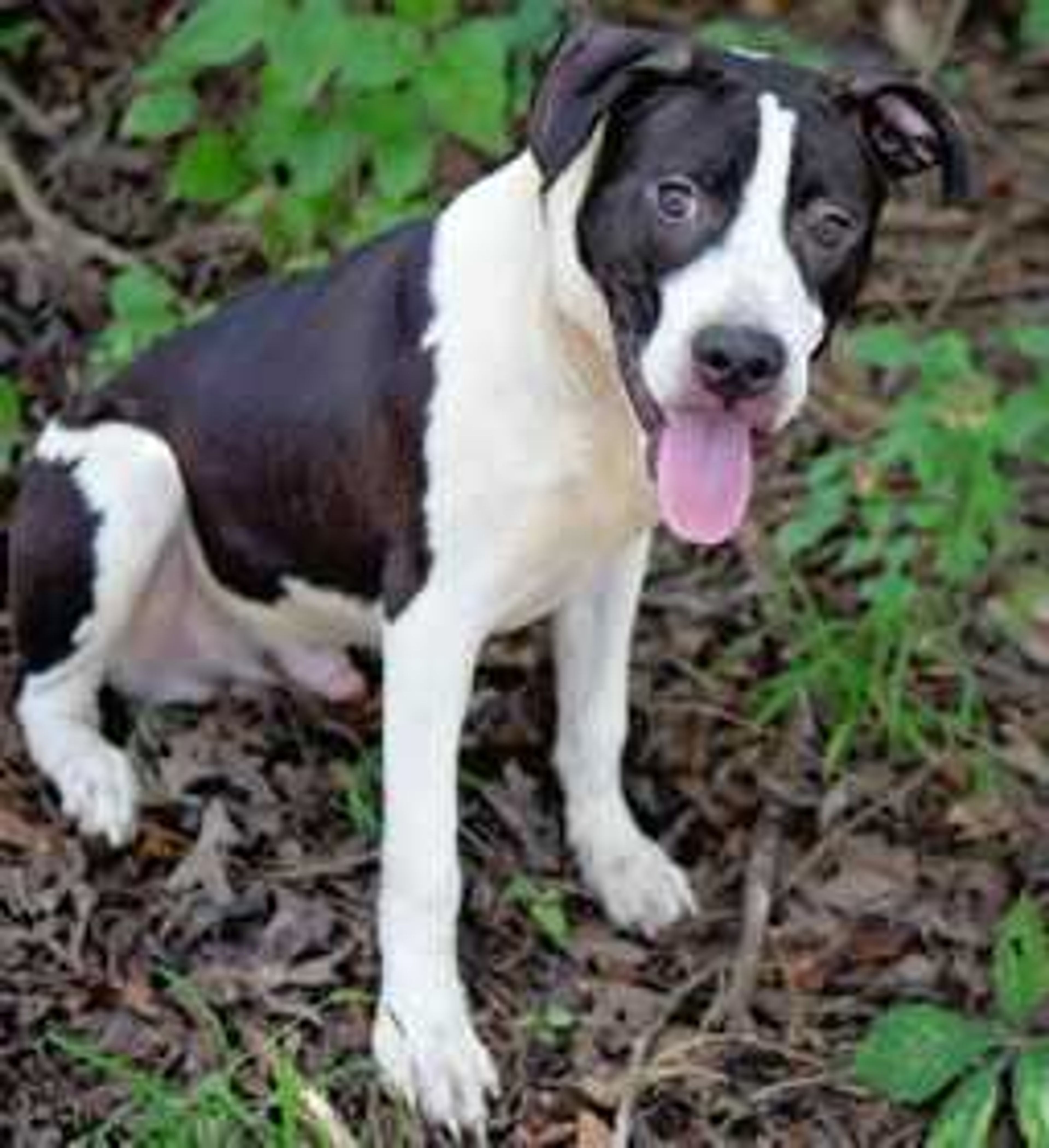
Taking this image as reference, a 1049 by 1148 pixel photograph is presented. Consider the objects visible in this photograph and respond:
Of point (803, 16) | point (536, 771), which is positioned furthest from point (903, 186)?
point (536, 771)

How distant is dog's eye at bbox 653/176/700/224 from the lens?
346cm

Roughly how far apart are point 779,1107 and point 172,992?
920mm

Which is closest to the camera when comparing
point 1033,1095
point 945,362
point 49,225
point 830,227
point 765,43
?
point 830,227

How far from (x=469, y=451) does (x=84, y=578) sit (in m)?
0.82

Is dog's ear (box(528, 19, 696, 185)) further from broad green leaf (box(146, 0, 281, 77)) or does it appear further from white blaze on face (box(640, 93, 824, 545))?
broad green leaf (box(146, 0, 281, 77))

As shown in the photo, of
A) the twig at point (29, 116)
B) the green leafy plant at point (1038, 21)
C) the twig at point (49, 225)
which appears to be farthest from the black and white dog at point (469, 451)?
the twig at point (29, 116)

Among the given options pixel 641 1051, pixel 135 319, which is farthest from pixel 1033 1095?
pixel 135 319

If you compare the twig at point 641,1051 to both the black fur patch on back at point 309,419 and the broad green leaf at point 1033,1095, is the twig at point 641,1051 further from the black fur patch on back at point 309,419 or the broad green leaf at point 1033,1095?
the black fur patch on back at point 309,419

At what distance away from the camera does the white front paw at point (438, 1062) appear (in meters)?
4.02

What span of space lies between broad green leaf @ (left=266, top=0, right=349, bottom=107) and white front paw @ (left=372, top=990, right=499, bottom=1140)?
1538 millimetres

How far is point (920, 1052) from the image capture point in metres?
4.06

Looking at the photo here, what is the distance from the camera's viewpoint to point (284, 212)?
5062 mm

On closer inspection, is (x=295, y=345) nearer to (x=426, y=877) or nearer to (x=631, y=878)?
(x=426, y=877)

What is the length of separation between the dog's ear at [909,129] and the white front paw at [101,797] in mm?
1590
